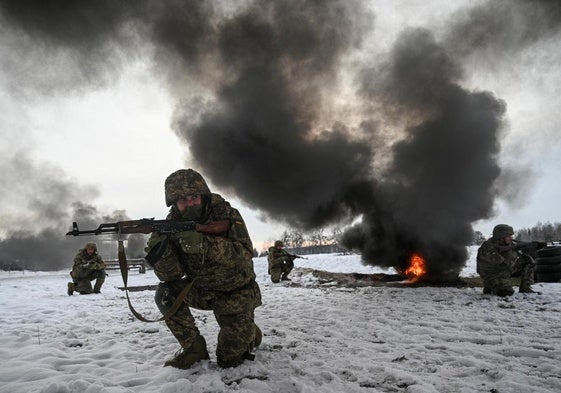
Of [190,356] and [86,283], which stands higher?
[86,283]

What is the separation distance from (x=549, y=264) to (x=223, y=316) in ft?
35.3

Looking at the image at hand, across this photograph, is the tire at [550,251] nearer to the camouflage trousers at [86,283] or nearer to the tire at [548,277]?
the tire at [548,277]

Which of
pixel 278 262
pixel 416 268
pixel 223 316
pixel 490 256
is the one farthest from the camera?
pixel 278 262

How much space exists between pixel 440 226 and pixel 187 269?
8.77 meters

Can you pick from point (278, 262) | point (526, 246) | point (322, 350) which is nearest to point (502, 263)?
point (526, 246)

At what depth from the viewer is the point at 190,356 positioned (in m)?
3.34

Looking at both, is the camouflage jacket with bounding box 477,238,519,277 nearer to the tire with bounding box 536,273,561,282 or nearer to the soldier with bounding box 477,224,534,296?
the soldier with bounding box 477,224,534,296

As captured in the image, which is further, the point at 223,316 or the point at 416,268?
the point at 416,268

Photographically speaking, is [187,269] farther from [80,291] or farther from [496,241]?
[80,291]

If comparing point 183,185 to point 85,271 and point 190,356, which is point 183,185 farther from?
point 85,271

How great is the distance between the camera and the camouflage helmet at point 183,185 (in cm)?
356

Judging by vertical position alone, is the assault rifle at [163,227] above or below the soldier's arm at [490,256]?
above

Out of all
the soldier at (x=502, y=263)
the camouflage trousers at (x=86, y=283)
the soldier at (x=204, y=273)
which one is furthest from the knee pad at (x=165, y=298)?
the camouflage trousers at (x=86, y=283)

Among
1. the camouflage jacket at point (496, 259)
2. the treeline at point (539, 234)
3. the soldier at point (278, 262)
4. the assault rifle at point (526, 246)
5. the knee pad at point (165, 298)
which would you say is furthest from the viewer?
the treeline at point (539, 234)
